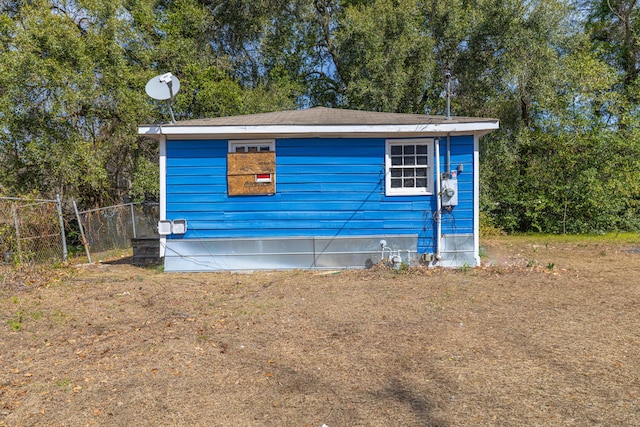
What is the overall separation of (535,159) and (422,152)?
8501 millimetres

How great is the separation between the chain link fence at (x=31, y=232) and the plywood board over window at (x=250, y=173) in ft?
12.2

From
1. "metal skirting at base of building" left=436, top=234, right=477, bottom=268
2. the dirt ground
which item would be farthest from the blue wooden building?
the dirt ground

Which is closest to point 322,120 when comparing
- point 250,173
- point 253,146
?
point 253,146

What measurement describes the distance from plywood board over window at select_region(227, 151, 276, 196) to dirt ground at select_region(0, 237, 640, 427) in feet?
5.61

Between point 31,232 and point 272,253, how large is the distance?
458cm

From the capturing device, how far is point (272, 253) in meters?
7.98

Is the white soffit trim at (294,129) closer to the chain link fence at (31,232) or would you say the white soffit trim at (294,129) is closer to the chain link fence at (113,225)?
the chain link fence at (31,232)

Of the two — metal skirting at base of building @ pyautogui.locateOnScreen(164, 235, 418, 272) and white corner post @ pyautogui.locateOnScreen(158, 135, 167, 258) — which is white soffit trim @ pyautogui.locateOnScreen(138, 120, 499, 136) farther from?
metal skirting at base of building @ pyautogui.locateOnScreen(164, 235, 418, 272)

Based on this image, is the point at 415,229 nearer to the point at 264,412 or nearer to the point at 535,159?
the point at 264,412

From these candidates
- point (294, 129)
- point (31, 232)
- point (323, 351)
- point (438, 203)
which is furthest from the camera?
point (31, 232)

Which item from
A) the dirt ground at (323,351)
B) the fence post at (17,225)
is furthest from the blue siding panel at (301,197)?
the fence post at (17,225)

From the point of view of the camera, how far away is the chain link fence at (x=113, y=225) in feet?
34.8

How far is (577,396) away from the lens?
307 centimetres

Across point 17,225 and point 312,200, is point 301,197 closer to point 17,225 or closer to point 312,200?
point 312,200
